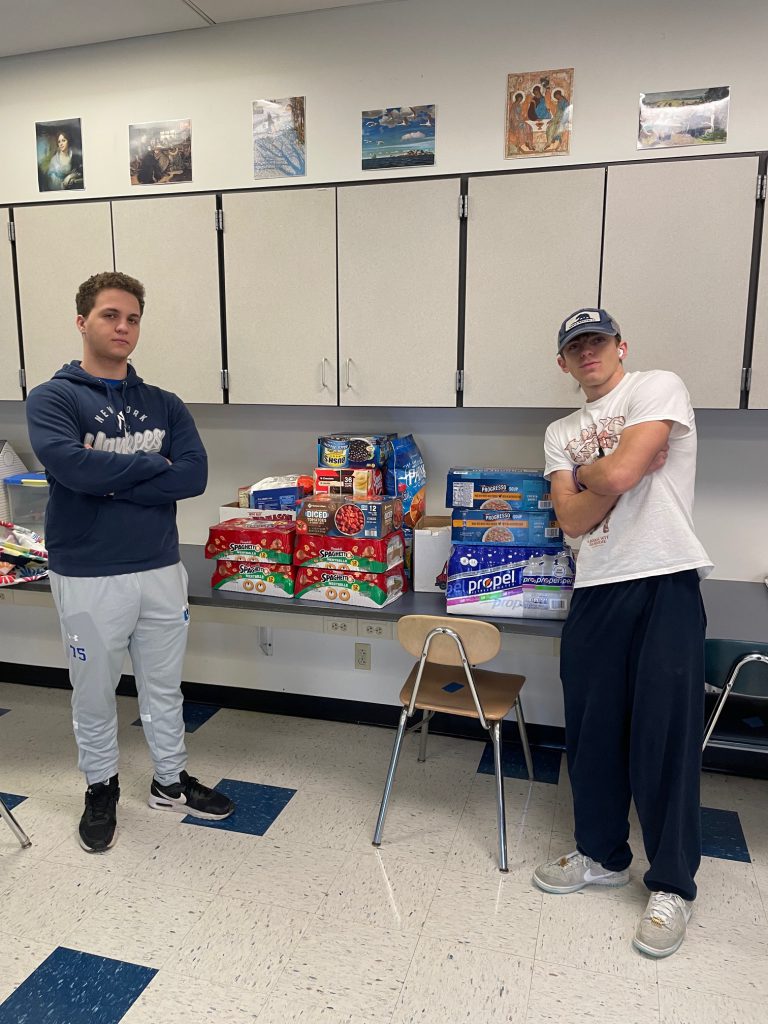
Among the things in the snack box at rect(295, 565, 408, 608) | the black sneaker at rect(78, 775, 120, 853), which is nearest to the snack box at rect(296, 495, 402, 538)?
the snack box at rect(295, 565, 408, 608)

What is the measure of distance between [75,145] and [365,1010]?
3.17 meters

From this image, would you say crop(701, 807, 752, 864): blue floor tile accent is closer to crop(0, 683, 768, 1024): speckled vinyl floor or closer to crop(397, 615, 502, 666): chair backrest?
crop(0, 683, 768, 1024): speckled vinyl floor

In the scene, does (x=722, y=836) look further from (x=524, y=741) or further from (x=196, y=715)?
(x=196, y=715)

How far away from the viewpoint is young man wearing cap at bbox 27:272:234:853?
216cm

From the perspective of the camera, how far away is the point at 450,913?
6.69 feet

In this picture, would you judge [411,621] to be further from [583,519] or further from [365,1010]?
[365,1010]

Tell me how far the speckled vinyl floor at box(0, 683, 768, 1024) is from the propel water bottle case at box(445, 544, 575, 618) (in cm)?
76

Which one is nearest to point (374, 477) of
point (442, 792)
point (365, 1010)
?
point (442, 792)

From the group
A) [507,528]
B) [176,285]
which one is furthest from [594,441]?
[176,285]

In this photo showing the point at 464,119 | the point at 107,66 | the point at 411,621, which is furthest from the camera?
the point at 107,66

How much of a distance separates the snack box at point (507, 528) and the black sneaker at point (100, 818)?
1.40 meters

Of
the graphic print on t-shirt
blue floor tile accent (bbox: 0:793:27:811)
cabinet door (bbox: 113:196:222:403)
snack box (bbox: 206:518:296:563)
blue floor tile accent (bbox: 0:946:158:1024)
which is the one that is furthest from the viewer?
cabinet door (bbox: 113:196:222:403)

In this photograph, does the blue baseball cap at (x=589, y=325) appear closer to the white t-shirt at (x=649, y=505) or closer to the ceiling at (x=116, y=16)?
the white t-shirt at (x=649, y=505)

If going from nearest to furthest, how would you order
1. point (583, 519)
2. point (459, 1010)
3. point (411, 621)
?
1. point (459, 1010)
2. point (583, 519)
3. point (411, 621)
